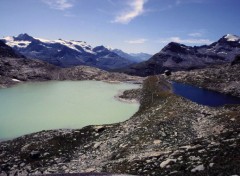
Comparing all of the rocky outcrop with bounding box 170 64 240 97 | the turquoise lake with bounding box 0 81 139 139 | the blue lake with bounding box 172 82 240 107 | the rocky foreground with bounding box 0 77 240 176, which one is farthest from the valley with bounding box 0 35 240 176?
the rocky outcrop with bounding box 170 64 240 97

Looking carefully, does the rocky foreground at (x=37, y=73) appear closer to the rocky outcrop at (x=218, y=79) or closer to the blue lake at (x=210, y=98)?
the rocky outcrop at (x=218, y=79)

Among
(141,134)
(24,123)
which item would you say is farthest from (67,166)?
(24,123)

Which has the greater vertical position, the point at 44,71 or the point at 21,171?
the point at 44,71

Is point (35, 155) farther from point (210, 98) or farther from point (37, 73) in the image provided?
point (37, 73)

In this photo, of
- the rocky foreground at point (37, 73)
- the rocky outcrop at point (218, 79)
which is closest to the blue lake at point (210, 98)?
the rocky outcrop at point (218, 79)

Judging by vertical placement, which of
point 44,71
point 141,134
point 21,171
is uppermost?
point 44,71

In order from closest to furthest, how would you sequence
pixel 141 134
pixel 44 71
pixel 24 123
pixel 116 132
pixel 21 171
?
pixel 21 171, pixel 141 134, pixel 116 132, pixel 24 123, pixel 44 71

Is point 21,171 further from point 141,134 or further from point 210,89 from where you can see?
point 210,89

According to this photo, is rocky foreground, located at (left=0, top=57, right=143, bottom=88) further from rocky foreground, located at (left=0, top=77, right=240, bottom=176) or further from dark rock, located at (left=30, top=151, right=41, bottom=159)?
dark rock, located at (left=30, top=151, right=41, bottom=159)
